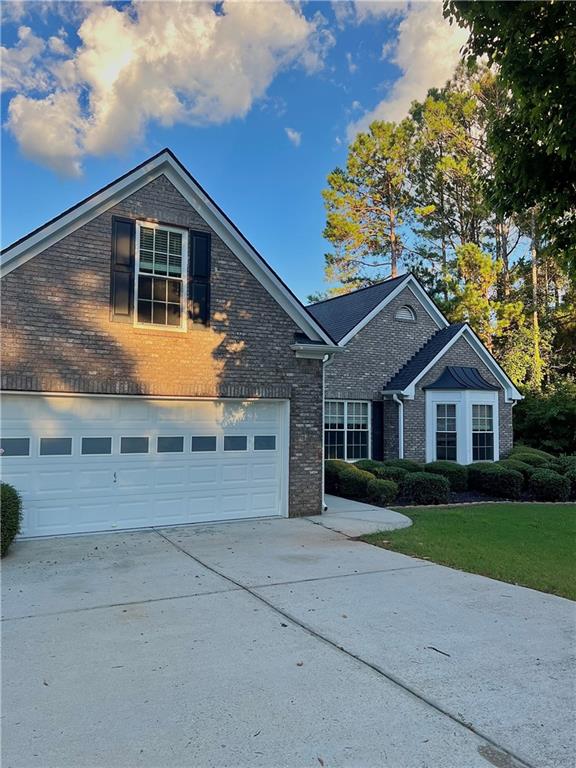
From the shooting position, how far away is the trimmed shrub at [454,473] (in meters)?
15.9

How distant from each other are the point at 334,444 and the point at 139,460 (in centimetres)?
912

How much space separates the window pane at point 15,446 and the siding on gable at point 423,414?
12.4m

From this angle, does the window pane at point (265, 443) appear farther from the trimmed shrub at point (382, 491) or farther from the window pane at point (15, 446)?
the window pane at point (15, 446)

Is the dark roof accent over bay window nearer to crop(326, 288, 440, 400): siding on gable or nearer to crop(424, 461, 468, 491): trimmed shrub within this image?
crop(326, 288, 440, 400): siding on gable

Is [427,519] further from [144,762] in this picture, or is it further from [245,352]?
[144,762]

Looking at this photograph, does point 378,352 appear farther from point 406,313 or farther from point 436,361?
point 406,313

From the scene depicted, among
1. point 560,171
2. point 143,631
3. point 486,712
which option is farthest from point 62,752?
point 560,171

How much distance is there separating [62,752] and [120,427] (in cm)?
727

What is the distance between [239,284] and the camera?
1124cm

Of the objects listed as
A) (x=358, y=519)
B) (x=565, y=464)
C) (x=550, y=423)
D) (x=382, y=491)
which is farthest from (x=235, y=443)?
(x=550, y=423)

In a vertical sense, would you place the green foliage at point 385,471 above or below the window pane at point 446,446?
below

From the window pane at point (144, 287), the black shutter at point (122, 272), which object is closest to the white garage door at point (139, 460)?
the black shutter at point (122, 272)

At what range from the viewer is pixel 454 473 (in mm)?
15883

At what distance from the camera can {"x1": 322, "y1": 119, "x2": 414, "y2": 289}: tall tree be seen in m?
33.6
